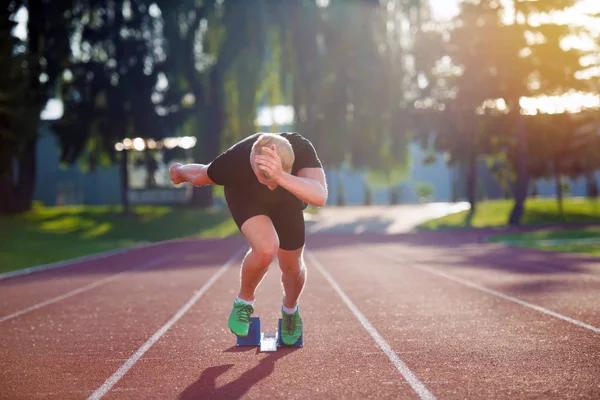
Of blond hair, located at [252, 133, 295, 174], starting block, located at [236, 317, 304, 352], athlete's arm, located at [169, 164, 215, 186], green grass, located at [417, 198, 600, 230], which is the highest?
blond hair, located at [252, 133, 295, 174]

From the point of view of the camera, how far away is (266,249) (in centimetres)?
639

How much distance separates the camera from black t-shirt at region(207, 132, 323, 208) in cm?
638

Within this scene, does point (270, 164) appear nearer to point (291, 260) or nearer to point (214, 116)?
point (291, 260)

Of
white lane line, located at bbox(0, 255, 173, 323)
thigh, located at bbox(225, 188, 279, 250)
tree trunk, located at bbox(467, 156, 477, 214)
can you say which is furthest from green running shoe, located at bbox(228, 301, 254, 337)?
tree trunk, located at bbox(467, 156, 477, 214)

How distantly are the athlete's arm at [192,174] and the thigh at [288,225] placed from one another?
595 millimetres

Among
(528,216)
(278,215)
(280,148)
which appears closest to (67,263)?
(278,215)

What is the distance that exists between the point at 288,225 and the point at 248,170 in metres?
0.57

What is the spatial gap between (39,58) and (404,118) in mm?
16853

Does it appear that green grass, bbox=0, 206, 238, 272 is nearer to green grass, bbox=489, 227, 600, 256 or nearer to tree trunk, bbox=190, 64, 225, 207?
tree trunk, bbox=190, 64, 225, 207

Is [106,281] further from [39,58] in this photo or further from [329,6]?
[329,6]

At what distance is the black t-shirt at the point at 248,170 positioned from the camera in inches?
251

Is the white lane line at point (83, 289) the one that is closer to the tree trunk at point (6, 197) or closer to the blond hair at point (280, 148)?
the blond hair at point (280, 148)

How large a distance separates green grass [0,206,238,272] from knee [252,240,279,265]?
14272mm

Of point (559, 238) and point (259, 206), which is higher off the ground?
point (259, 206)
